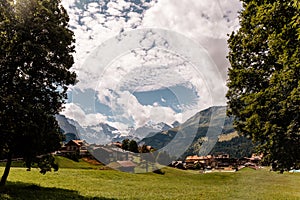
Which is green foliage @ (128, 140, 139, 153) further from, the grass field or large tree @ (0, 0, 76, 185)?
large tree @ (0, 0, 76, 185)

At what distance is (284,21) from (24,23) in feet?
68.7

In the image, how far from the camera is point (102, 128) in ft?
79.3

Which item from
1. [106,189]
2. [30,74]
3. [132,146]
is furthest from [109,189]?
[132,146]

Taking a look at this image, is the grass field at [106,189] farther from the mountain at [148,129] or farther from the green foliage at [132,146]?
the green foliage at [132,146]

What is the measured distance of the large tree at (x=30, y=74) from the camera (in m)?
23.1

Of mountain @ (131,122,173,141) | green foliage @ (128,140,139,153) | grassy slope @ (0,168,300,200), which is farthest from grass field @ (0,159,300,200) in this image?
green foliage @ (128,140,139,153)

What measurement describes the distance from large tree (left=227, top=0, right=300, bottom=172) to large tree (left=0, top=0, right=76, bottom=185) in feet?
57.7

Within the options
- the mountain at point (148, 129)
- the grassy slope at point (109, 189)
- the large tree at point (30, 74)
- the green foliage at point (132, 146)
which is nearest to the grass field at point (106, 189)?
the grassy slope at point (109, 189)

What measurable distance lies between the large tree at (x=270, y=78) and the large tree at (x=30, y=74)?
17.6 metres

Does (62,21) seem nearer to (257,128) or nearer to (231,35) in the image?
(231,35)

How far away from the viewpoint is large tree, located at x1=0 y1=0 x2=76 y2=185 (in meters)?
23.1

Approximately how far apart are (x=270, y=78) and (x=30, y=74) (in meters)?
21.6

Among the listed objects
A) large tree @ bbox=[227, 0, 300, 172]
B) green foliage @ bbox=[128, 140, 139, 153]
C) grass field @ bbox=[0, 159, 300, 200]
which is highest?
large tree @ bbox=[227, 0, 300, 172]

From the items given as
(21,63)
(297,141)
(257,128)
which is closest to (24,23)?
(21,63)
